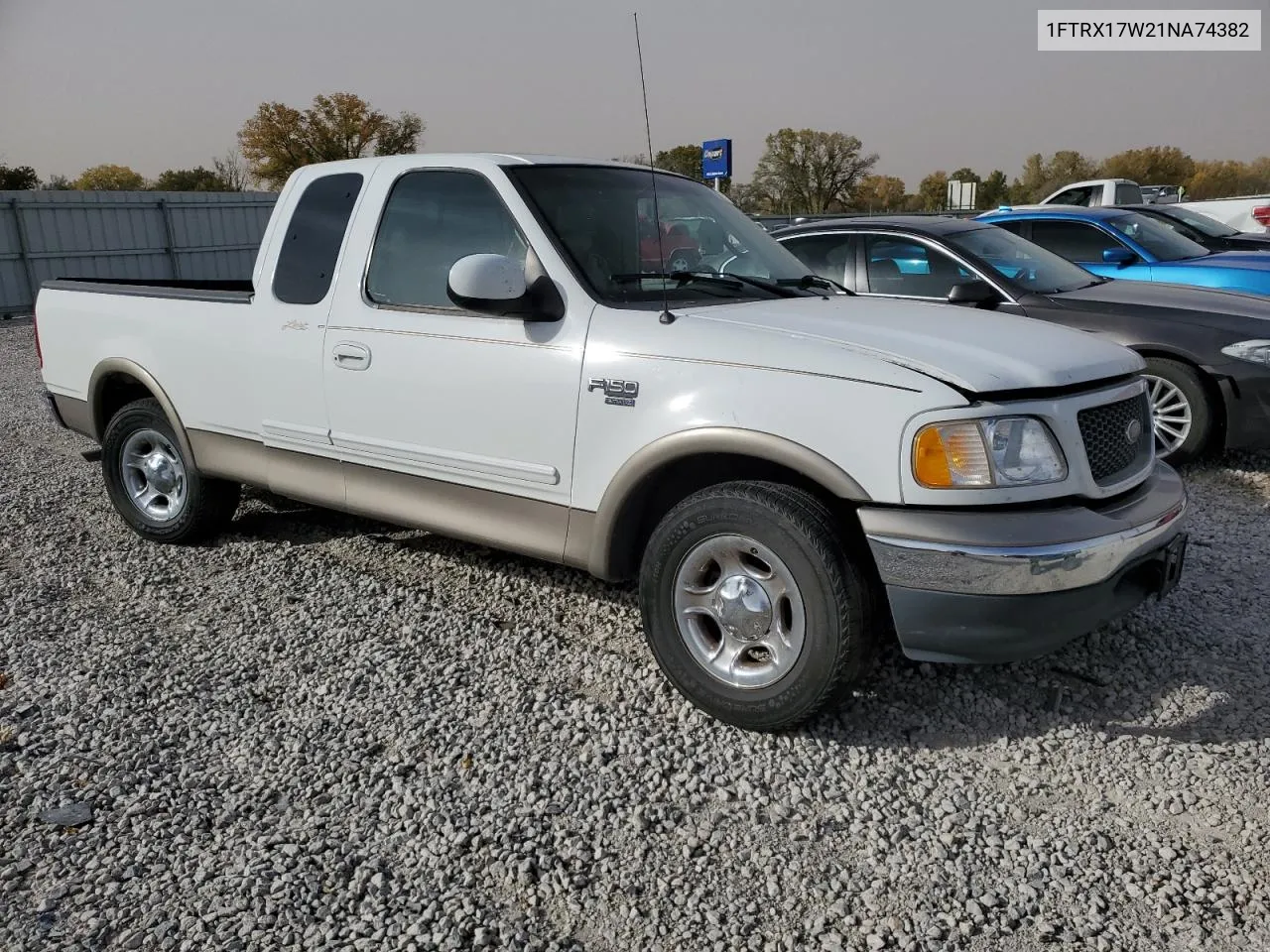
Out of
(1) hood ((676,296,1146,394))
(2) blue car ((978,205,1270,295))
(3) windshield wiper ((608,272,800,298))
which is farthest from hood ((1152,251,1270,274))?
(3) windshield wiper ((608,272,800,298))

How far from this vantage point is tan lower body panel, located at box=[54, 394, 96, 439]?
5.46m

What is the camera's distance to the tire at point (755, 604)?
3.00 meters

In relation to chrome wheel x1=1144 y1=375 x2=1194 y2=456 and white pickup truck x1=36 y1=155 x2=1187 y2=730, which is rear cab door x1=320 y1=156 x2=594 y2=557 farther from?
chrome wheel x1=1144 y1=375 x2=1194 y2=456

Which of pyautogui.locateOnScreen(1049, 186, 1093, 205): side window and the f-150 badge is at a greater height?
pyautogui.locateOnScreen(1049, 186, 1093, 205): side window

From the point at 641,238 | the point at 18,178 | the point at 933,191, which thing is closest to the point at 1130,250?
the point at 641,238

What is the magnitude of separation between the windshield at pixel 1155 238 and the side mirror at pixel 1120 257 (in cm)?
26

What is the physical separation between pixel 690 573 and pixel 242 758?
1.57 meters

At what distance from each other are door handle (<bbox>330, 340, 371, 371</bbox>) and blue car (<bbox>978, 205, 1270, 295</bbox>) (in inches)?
258

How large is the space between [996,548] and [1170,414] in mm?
4419

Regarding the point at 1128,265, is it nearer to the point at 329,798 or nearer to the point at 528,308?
the point at 528,308

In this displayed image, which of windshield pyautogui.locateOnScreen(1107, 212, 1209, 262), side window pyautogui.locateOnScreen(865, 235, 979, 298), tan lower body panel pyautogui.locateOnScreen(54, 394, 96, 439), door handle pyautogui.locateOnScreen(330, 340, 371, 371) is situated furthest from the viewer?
windshield pyautogui.locateOnScreen(1107, 212, 1209, 262)

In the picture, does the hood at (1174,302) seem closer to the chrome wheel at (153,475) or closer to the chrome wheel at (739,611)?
the chrome wheel at (739,611)

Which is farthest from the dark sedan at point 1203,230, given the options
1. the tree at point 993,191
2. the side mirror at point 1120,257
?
the tree at point 993,191

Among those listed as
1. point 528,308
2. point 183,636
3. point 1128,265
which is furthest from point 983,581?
point 1128,265
